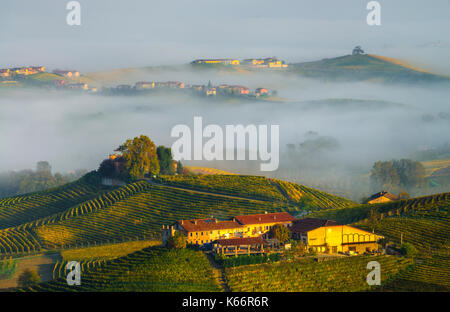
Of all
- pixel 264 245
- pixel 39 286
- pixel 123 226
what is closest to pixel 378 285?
pixel 264 245

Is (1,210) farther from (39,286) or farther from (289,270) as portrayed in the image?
(289,270)

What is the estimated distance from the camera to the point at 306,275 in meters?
57.9

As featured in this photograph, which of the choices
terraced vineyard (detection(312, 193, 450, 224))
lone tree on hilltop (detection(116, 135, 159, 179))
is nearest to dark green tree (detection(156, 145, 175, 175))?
lone tree on hilltop (detection(116, 135, 159, 179))

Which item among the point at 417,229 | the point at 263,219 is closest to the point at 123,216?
the point at 263,219

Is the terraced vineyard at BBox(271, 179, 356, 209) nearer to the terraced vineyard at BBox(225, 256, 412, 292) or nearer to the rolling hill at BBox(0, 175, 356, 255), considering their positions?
the rolling hill at BBox(0, 175, 356, 255)

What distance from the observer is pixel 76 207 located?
93625mm

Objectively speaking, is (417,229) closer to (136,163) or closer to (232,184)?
(232,184)

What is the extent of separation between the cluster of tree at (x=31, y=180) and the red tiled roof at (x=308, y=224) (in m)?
95.3

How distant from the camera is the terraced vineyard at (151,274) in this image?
55.6 meters

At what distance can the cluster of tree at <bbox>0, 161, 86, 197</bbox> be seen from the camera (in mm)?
158125

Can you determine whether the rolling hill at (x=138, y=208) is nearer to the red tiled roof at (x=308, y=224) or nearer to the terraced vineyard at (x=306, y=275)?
the red tiled roof at (x=308, y=224)

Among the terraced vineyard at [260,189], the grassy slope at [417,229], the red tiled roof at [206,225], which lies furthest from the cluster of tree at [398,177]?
the red tiled roof at [206,225]

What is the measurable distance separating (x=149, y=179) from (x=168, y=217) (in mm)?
16193
